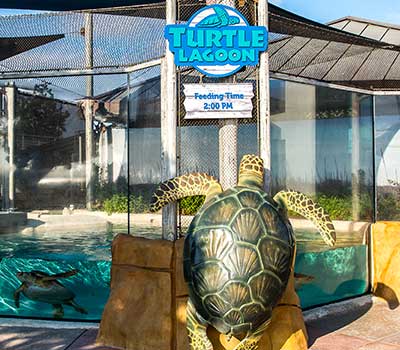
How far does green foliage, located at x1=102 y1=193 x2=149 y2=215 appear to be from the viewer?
5934mm

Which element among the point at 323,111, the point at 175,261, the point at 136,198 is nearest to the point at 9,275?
the point at 136,198

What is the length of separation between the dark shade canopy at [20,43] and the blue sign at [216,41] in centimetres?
192

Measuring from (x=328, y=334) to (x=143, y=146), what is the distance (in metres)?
3.11

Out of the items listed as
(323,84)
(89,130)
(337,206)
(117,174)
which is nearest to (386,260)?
(337,206)

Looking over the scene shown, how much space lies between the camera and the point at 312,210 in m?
4.34

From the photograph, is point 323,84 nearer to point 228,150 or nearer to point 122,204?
point 228,150

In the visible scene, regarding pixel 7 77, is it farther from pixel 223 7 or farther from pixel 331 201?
pixel 331 201

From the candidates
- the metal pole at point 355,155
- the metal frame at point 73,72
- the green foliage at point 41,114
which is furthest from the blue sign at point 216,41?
the metal pole at point 355,155

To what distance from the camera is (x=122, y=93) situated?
6.18 metres

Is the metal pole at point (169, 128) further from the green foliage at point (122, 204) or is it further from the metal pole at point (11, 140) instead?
the metal pole at point (11, 140)

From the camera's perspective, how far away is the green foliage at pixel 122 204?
19.5ft

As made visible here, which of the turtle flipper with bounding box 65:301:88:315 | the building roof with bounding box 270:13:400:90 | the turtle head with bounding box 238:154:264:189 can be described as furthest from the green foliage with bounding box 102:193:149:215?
the building roof with bounding box 270:13:400:90

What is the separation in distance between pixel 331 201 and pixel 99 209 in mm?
3178

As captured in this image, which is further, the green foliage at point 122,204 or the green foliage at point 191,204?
the green foliage at point 122,204
